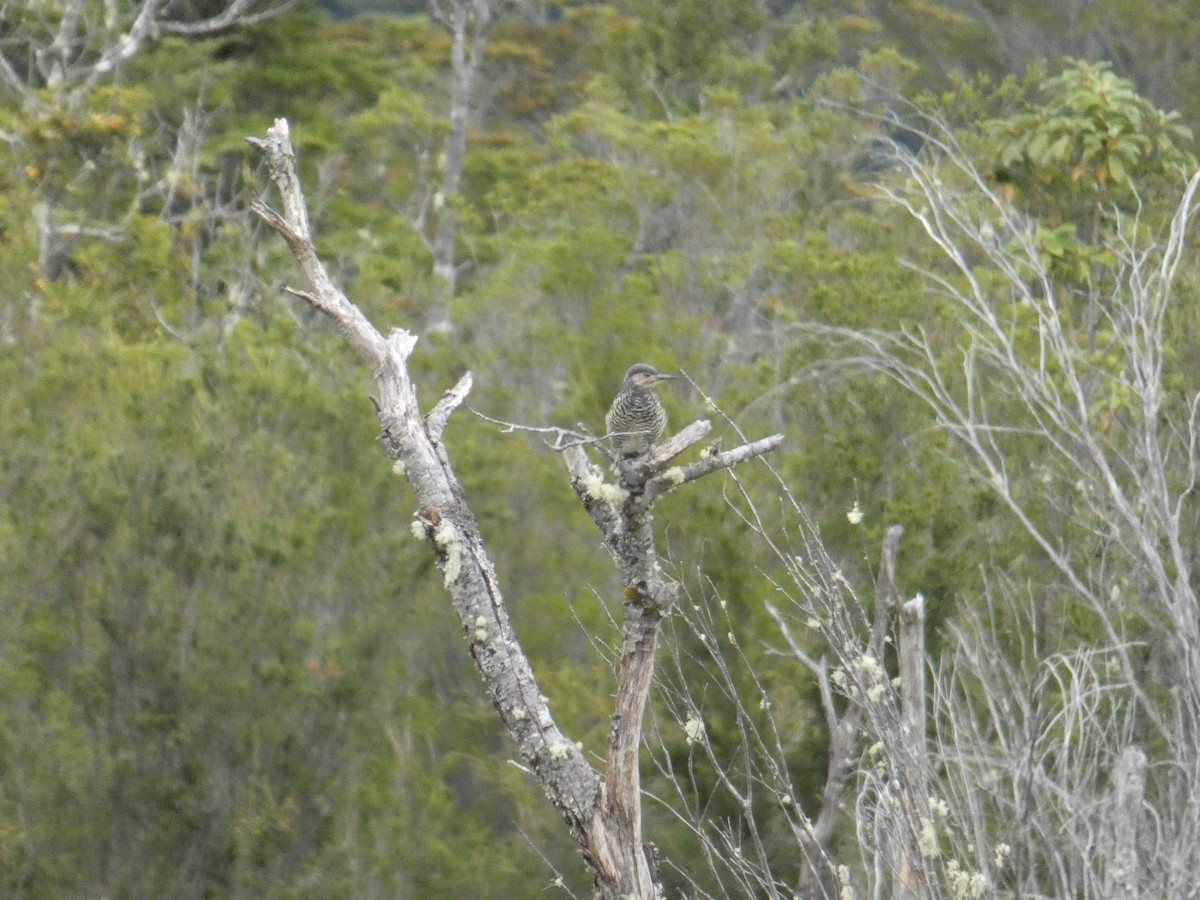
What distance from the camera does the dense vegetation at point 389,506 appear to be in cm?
916

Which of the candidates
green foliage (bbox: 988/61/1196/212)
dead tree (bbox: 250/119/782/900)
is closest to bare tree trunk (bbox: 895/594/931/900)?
dead tree (bbox: 250/119/782/900)

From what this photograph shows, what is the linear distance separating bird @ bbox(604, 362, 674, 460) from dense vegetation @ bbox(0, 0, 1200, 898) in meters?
1.35

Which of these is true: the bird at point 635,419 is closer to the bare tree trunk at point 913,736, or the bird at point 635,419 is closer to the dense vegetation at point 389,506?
the bare tree trunk at point 913,736

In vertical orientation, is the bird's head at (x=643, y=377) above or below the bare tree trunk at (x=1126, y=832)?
above

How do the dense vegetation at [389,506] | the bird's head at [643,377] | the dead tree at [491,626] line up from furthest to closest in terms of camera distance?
the dense vegetation at [389,506], the bird's head at [643,377], the dead tree at [491,626]

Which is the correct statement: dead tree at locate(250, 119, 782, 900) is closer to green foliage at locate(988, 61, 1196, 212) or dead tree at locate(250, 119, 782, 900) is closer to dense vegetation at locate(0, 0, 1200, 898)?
dense vegetation at locate(0, 0, 1200, 898)

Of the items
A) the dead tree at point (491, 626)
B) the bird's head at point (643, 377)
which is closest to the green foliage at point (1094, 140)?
the bird's head at point (643, 377)

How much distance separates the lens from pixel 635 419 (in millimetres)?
4898

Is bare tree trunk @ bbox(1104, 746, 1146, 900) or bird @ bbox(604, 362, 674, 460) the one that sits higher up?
bird @ bbox(604, 362, 674, 460)

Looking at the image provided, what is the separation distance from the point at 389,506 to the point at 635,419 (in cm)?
674

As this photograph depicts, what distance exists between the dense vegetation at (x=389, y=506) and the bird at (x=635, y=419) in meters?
1.35

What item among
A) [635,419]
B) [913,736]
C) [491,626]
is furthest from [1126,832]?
[491,626]

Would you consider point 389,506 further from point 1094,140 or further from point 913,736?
point 913,736

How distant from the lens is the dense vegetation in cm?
916
